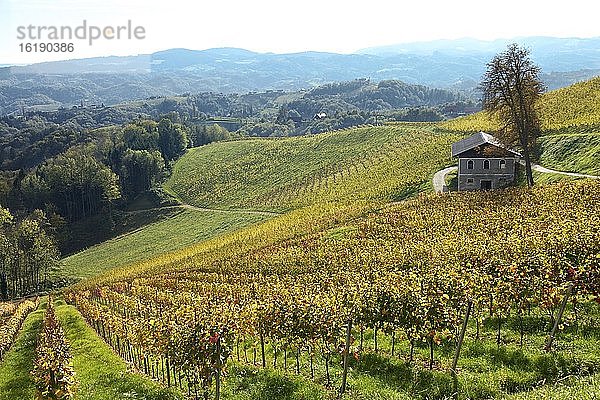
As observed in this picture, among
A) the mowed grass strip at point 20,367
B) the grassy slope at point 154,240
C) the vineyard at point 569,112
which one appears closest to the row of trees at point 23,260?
the grassy slope at point 154,240

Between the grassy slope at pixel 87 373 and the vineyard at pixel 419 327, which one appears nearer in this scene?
the vineyard at pixel 419 327

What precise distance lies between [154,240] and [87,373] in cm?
5247

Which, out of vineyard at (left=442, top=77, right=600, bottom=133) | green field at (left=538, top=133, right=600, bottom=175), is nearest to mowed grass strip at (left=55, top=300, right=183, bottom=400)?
green field at (left=538, top=133, right=600, bottom=175)

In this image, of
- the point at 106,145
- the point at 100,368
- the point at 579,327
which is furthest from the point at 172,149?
the point at 579,327

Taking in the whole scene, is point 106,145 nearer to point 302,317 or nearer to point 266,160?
point 266,160

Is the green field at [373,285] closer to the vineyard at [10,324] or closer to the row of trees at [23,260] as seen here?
the vineyard at [10,324]

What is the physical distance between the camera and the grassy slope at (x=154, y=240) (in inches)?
2520

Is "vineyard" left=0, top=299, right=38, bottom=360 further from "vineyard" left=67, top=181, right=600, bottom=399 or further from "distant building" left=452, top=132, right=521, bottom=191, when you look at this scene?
"distant building" left=452, top=132, right=521, bottom=191

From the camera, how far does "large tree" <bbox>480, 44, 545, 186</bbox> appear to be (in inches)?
1633

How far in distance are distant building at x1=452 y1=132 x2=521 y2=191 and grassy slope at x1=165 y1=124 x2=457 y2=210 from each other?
8.41m

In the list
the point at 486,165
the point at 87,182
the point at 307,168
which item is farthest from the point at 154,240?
the point at 486,165

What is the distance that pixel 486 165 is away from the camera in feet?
147

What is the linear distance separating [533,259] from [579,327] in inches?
108

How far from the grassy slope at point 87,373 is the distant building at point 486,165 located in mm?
34105
